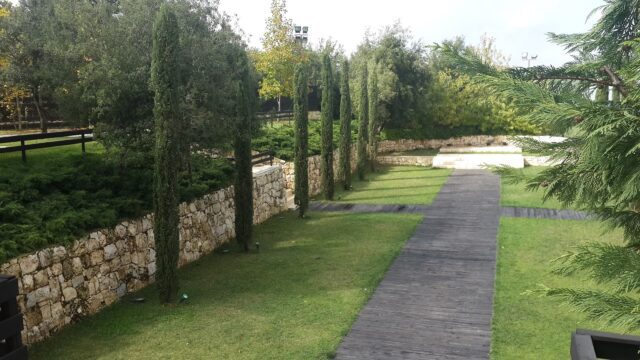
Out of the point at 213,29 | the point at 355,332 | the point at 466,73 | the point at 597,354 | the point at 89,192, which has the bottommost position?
the point at 355,332

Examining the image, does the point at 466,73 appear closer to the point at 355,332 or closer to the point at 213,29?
the point at 355,332

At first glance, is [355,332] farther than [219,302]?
No

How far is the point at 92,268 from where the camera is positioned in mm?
10773

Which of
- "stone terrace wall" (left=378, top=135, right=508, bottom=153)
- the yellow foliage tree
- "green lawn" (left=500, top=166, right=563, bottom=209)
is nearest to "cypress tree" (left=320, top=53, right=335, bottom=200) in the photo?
"green lawn" (left=500, top=166, right=563, bottom=209)

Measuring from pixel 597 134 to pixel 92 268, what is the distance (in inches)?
408

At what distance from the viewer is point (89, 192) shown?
40.9 feet

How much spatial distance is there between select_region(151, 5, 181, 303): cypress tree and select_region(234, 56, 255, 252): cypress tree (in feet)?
13.5

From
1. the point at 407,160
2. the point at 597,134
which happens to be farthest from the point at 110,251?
the point at 407,160

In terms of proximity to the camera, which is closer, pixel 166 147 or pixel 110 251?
pixel 166 147

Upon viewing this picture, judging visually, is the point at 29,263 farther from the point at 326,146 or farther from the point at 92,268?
the point at 326,146

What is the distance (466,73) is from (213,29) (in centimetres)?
1249

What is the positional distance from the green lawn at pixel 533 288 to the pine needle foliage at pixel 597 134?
723 millimetres

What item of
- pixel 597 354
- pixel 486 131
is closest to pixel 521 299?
pixel 597 354

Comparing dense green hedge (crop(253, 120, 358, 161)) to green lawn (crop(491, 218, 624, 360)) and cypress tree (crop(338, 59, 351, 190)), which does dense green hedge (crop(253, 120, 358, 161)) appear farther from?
Answer: green lawn (crop(491, 218, 624, 360))
